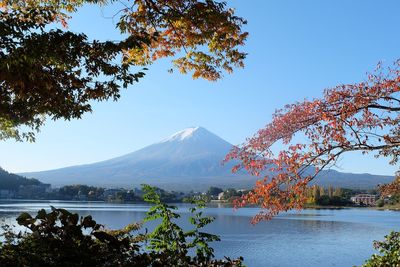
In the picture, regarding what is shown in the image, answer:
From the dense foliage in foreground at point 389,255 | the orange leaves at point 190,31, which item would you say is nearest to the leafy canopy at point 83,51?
the orange leaves at point 190,31

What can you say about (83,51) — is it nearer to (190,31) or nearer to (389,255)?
(190,31)

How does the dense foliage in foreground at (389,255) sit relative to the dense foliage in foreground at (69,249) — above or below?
below

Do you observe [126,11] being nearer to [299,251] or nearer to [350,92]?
[350,92]

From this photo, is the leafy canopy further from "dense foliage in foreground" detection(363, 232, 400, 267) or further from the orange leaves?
"dense foliage in foreground" detection(363, 232, 400, 267)

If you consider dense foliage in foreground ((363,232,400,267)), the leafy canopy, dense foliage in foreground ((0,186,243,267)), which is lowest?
dense foliage in foreground ((363,232,400,267))

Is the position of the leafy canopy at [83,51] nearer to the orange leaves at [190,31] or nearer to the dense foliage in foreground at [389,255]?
the orange leaves at [190,31]

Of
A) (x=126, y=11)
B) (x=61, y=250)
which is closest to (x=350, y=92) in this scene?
(x=126, y=11)

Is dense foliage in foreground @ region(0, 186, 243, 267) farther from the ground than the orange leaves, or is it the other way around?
the orange leaves

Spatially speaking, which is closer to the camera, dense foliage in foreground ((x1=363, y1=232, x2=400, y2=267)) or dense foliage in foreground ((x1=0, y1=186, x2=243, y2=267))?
dense foliage in foreground ((x1=0, y1=186, x2=243, y2=267))

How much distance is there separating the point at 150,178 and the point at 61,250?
181 m

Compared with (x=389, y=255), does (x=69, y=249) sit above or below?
above

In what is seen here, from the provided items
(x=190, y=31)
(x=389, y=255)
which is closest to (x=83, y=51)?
(x=190, y=31)

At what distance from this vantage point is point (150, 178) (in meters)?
182

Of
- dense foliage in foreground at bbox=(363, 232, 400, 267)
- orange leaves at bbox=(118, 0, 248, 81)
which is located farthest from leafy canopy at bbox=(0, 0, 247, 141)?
dense foliage in foreground at bbox=(363, 232, 400, 267)
